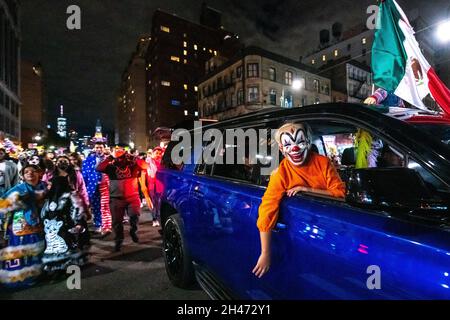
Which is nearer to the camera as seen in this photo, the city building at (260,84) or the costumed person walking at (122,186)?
the costumed person walking at (122,186)

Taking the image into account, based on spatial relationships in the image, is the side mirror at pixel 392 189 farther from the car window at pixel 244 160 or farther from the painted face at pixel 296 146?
the car window at pixel 244 160

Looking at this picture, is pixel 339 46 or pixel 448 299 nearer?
pixel 448 299

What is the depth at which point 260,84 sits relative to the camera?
35.1m

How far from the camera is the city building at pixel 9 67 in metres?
47.0

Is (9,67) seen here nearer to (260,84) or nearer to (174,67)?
(174,67)

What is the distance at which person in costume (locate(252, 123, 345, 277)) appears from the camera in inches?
79.9

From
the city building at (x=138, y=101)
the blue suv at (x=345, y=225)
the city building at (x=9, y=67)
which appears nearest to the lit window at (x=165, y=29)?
the city building at (x=138, y=101)

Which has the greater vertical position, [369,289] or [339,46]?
[339,46]

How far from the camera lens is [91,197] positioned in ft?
24.7

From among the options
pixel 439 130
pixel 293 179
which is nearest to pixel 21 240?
pixel 293 179

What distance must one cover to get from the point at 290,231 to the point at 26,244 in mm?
3915

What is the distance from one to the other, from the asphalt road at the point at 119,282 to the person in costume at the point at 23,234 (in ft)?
0.64
